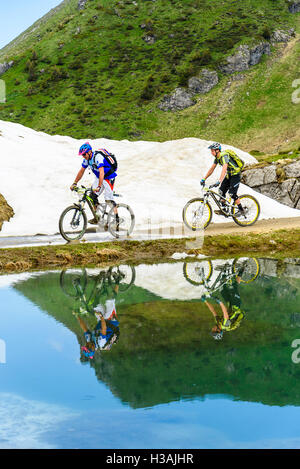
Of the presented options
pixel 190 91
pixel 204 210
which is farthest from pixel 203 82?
pixel 204 210

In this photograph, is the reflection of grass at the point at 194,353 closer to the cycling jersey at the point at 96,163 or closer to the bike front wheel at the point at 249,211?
the cycling jersey at the point at 96,163

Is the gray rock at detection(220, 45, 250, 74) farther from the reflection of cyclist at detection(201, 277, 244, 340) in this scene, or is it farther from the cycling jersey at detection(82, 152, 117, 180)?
the reflection of cyclist at detection(201, 277, 244, 340)

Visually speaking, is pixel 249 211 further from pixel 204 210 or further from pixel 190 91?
pixel 190 91

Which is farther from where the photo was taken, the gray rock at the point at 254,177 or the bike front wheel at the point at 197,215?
the gray rock at the point at 254,177

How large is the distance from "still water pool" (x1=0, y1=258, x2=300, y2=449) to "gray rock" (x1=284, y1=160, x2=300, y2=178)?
1773cm

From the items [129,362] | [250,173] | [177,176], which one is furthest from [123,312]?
[250,173]

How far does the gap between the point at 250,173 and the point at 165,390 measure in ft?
77.3

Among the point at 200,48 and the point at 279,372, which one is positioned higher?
the point at 200,48

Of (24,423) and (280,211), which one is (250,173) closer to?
(280,211)

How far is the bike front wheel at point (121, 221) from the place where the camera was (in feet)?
52.2

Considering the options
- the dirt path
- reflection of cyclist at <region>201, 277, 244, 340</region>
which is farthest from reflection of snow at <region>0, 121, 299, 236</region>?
reflection of cyclist at <region>201, 277, 244, 340</region>

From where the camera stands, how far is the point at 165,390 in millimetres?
4965

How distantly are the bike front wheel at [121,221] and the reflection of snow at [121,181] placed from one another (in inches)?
109

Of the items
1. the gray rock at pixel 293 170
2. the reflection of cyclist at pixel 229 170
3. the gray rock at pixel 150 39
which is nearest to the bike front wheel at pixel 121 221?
the reflection of cyclist at pixel 229 170
